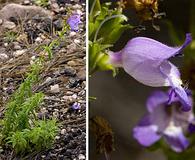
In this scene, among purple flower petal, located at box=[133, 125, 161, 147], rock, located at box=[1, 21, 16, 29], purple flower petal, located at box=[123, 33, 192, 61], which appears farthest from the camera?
purple flower petal, located at box=[133, 125, 161, 147]

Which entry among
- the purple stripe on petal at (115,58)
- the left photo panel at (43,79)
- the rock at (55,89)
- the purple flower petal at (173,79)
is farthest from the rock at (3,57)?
the purple flower petal at (173,79)

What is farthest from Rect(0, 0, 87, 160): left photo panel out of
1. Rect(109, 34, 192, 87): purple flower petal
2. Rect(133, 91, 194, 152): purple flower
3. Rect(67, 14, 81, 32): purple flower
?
Rect(133, 91, 194, 152): purple flower

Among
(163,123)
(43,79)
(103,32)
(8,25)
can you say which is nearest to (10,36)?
(8,25)

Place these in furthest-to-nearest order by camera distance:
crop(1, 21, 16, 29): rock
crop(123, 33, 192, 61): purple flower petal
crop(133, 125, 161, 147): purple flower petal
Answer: crop(133, 125, 161, 147): purple flower petal, crop(1, 21, 16, 29): rock, crop(123, 33, 192, 61): purple flower petal

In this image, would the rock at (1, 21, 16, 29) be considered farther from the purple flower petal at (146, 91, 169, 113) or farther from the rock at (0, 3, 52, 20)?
the purple flower petal at (146, 91, 169, 113)

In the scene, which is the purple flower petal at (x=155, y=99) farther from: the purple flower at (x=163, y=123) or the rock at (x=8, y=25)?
the rock at (x=8, y=25)

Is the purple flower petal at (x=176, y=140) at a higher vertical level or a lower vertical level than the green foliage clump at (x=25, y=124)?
lower
